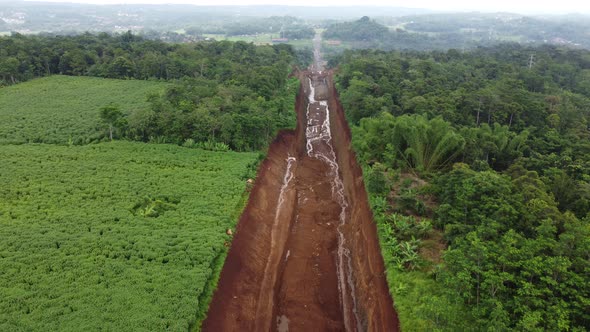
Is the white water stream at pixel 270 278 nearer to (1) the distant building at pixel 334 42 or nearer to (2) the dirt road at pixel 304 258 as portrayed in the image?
(2) the dirt road at pixel 304 258

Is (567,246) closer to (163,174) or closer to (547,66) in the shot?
(163,174)

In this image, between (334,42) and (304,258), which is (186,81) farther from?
(334,42)

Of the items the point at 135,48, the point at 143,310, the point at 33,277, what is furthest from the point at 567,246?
the point at 135,48

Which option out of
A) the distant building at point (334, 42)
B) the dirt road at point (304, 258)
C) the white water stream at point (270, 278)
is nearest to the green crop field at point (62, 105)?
the dirt road at point (304, 258)

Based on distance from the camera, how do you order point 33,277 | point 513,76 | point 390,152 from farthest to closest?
point 513,76 < point 390,152 < point 33,277

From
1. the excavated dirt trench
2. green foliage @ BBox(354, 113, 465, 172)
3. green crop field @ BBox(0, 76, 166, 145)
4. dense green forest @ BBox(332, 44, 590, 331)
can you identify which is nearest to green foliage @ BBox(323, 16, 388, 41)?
dense green forest @ BBox(332, 44, 590, 331)

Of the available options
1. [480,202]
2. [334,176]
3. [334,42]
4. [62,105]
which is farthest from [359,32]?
[480,202]
